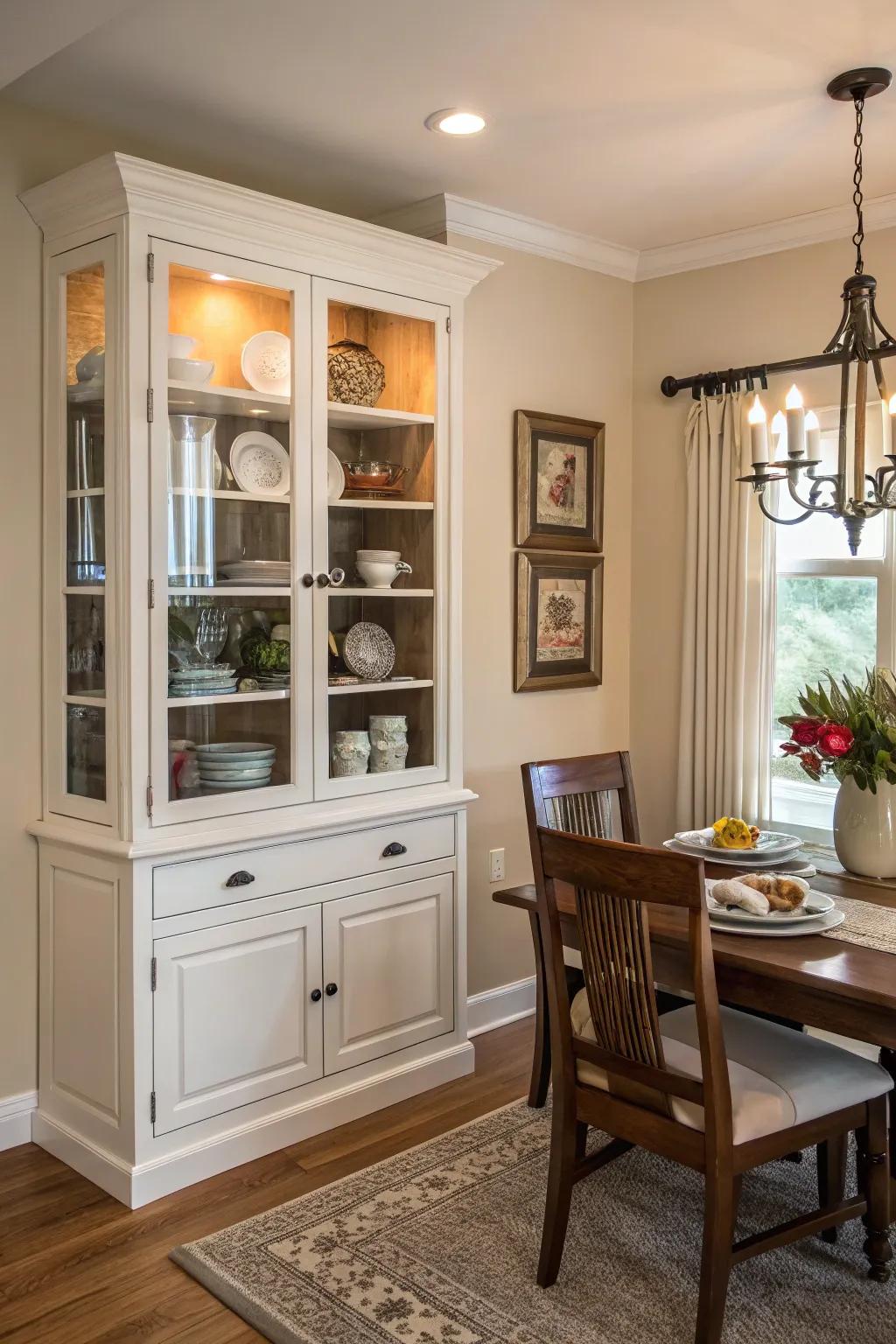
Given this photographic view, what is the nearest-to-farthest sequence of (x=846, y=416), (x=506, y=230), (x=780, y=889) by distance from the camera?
(x=780, y=889) < (x=846, y=416) < (x=506, y=230)

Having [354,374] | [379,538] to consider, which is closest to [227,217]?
[354,374]

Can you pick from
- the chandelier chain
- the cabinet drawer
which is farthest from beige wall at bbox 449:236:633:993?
Result: the chandelier chain

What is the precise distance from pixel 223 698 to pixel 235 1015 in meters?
0.81

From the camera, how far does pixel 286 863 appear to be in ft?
9.76

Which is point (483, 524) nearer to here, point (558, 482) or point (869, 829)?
point (558, 482)

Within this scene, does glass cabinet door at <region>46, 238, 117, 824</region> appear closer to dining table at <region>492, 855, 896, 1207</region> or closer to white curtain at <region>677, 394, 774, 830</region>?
dining table at <region>492, 855, 896, 1207</region>

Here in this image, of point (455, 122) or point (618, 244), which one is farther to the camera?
point (618, 244)

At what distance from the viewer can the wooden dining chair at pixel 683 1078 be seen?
6.71 ft

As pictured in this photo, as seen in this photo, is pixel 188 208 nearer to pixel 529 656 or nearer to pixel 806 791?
pixel 529 656

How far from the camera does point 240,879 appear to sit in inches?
112

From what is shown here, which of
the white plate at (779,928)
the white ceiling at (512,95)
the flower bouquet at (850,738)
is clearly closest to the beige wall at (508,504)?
the white ceiling at (512,95)

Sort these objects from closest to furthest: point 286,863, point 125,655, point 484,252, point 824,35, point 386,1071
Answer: point 824,35 → point 125,655 → point 286,863 → point 386,1071 → point 484,252

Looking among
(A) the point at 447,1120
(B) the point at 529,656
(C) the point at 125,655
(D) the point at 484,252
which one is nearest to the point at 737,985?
(A) the point at 447,1120

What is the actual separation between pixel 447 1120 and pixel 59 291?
7.95 ft
